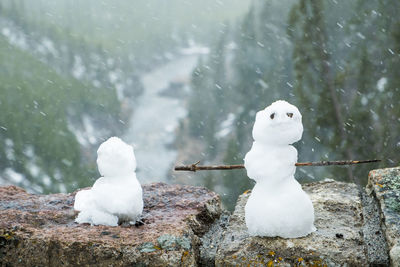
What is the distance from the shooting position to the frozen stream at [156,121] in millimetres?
26750

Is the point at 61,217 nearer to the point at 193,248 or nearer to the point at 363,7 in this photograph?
the point at 193,248

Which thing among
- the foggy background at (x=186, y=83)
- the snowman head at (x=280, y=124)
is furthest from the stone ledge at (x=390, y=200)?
the foggy background at (x=186, y=83)

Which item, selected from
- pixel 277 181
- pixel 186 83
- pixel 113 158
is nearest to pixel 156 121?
pixel 186 83

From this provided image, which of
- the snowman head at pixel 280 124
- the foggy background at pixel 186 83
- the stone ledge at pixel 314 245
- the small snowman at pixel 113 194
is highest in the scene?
the foggy background at pixel 186 83

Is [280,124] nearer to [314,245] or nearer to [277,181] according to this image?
[277,181]

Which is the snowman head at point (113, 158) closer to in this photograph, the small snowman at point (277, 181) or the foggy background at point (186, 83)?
the small snowman at point (277, 181)

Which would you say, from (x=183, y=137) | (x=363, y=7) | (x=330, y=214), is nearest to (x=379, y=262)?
(x=330, y=214)

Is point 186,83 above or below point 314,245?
above

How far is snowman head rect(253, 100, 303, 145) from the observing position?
7.14ft

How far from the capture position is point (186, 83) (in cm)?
3566

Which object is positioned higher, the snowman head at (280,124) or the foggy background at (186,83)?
the foggy background at (186,83)

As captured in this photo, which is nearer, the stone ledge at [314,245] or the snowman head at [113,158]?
the stone ledge at [314,245]

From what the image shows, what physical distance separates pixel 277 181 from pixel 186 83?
3370 cm

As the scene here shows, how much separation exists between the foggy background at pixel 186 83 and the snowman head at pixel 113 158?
4659 millimetres
